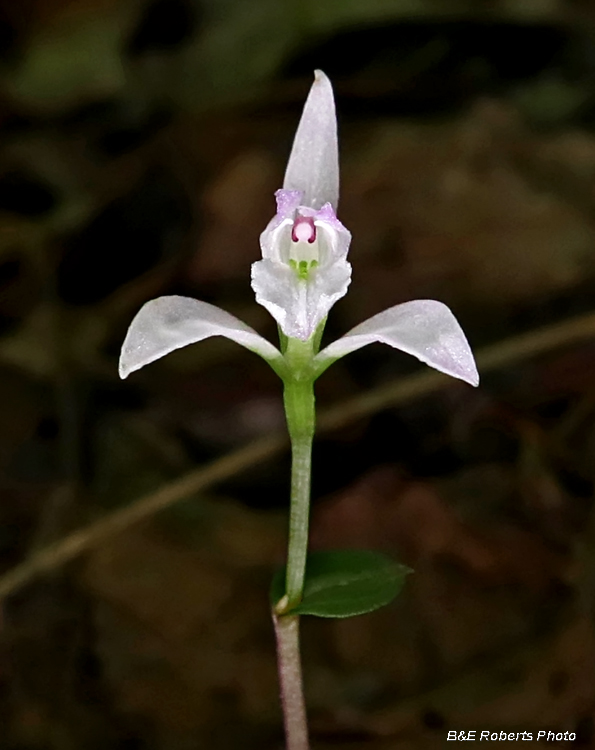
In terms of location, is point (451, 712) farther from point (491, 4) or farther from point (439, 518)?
point (491, 4)

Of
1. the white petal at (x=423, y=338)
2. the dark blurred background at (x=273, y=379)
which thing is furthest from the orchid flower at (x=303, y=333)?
the dark blurred background at (x=273, y=379)

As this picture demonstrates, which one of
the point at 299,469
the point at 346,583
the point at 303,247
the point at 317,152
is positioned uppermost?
the point at 317,152

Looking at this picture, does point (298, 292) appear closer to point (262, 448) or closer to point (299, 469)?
point (299, 469)

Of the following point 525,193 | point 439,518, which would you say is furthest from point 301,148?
point 525,193

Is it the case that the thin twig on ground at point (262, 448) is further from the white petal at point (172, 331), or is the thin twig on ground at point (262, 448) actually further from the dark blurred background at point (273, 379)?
the white petal at point (172, 331)

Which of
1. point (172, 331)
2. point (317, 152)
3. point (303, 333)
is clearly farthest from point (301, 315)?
point (317, 152)

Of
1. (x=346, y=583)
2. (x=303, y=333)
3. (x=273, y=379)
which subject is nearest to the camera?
(x=303, y=333)
